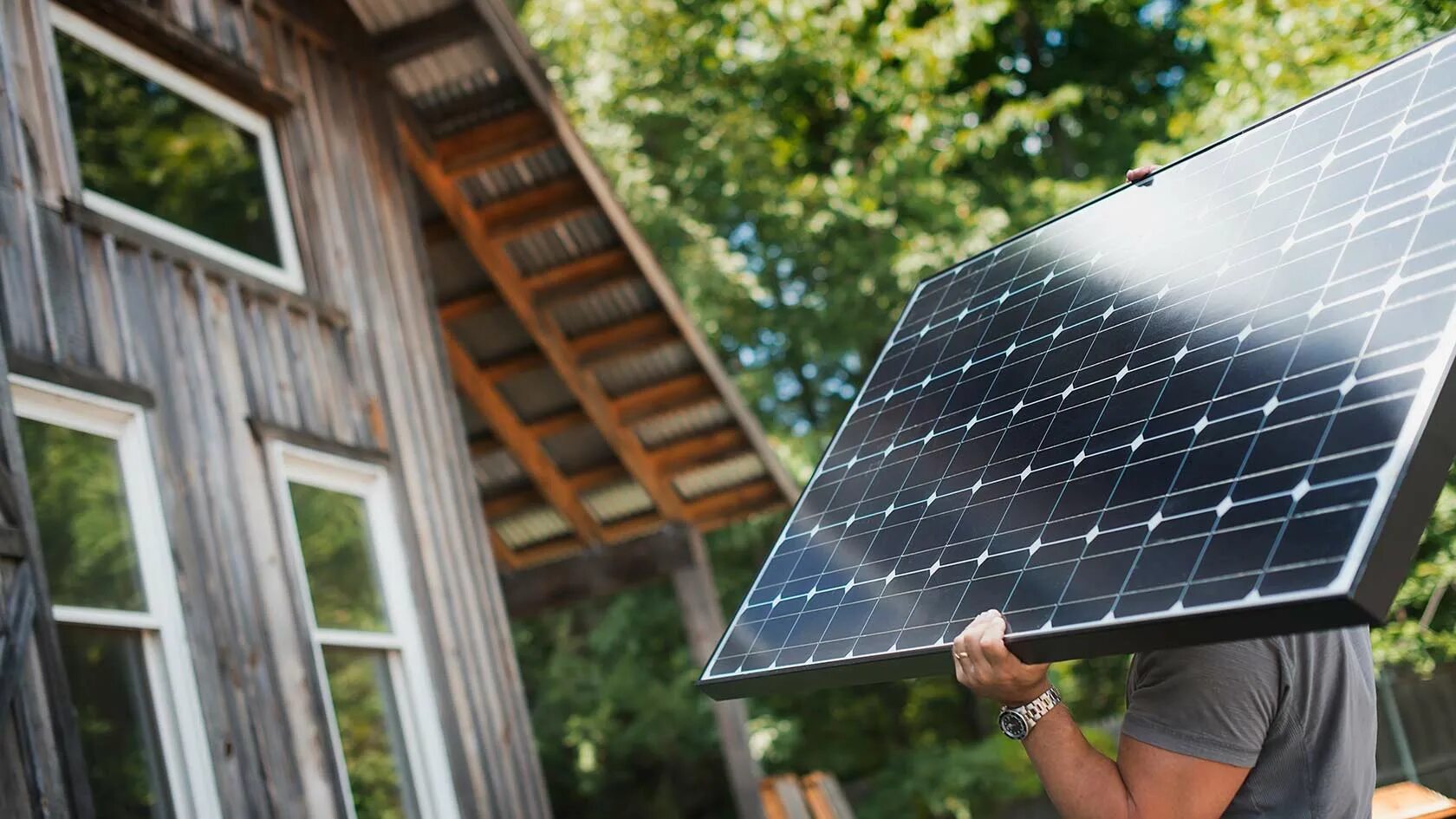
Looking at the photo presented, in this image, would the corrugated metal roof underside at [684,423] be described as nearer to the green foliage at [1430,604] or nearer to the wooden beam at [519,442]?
the wooden beam at [519,442]

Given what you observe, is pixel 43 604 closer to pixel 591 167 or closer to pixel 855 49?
pixel 591 167

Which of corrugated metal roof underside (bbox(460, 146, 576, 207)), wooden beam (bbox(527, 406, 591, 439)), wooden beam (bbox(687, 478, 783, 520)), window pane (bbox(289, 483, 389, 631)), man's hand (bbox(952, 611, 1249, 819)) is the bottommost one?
man's hand (bbox(952, 611, 1249, 819))

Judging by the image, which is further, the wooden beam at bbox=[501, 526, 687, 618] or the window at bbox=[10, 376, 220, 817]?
the wooden beam at bbox=[501, 526, 687, 618]

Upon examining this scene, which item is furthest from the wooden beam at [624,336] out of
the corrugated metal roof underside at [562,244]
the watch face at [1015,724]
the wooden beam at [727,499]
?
the watch face at [1015,724]

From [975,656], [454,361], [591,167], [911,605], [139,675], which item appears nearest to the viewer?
[975,656]

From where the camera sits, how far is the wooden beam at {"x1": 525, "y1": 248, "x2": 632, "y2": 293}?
1048 cm

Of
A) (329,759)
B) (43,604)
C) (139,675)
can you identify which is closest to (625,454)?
(329,759)

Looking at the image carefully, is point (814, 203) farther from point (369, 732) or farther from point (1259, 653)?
point (1259, 653)

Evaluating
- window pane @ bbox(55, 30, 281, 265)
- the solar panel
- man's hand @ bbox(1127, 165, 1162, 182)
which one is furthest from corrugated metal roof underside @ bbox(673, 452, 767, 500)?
man's hand @ bbox(1127, 165, 1162, 182)

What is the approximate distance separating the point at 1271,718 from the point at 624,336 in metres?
8.77

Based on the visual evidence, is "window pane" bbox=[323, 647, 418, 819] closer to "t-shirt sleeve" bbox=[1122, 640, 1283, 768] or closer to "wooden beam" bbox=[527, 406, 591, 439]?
"t-shirt sleeve" bbox=[1122, 640, 1283, 768]

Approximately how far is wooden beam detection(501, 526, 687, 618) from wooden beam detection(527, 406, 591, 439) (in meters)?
1.13

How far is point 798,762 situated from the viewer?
809 inches

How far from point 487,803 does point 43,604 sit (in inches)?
136
